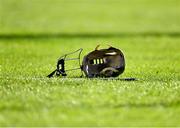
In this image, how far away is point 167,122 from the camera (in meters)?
14.5

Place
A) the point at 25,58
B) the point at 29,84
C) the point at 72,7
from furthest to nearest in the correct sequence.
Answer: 1. the point at 72,7
2. the point at 25,58
3. the point at 29,84

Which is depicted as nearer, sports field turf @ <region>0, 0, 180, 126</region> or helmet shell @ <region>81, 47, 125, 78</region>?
sports field turf @ <region>0, 0, 180, 126</region>

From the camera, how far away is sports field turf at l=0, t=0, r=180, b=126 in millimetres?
14906

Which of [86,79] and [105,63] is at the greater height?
[105,63]

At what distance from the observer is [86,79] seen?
68.6ft

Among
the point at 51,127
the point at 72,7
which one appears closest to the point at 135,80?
the point at 51,127

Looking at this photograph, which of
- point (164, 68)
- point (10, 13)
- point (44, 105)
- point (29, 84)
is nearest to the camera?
point (44, 105)

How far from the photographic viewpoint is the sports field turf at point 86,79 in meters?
14.9

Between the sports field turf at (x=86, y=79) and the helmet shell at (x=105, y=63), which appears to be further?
the helmet shell at (x=105, y=63)

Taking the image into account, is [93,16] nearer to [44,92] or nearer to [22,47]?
[22,47]

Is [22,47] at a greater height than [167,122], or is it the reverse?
[22,47]

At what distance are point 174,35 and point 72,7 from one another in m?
28.7

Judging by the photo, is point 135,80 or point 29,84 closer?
point 29,84

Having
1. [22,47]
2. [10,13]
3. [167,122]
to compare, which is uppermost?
[10,13]
